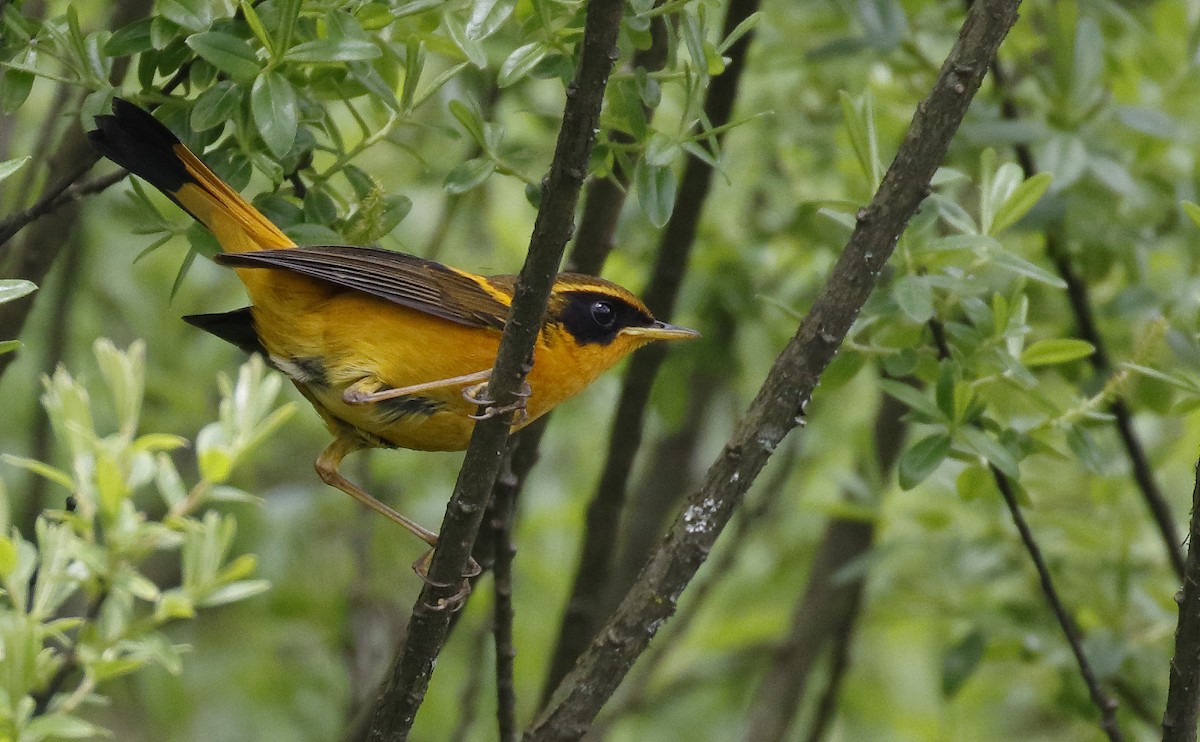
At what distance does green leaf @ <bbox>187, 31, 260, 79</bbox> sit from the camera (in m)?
2.94

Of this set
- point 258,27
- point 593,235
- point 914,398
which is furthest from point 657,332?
point 258,27

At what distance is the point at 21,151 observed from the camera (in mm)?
6004

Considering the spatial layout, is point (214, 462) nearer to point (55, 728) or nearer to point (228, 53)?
point (55, 728)

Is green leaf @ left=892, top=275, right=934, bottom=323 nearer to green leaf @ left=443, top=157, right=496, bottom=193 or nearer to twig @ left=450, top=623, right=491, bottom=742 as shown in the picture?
green leaf @ left=443, top=157, right=496, bottom=193

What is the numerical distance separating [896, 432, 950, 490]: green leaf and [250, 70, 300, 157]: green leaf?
170 cm

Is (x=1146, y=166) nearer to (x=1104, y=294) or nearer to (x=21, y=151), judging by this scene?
(x=1104, y=294)

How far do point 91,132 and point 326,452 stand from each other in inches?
52.8

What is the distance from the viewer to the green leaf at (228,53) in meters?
2.94

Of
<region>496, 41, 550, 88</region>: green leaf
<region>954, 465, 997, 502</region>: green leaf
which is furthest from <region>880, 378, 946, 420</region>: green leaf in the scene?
<region>496, 41, 550, 88</region>: green leaf

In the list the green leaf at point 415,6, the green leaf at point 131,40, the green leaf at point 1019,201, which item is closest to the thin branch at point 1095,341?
the green leaf at point 1019,201

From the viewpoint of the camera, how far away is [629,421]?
4.96 meters

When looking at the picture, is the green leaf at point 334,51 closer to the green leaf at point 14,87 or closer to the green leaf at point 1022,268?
the green leaf at point 14,87

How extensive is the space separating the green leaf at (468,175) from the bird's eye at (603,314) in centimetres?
83

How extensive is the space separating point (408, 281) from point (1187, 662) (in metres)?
2.35
